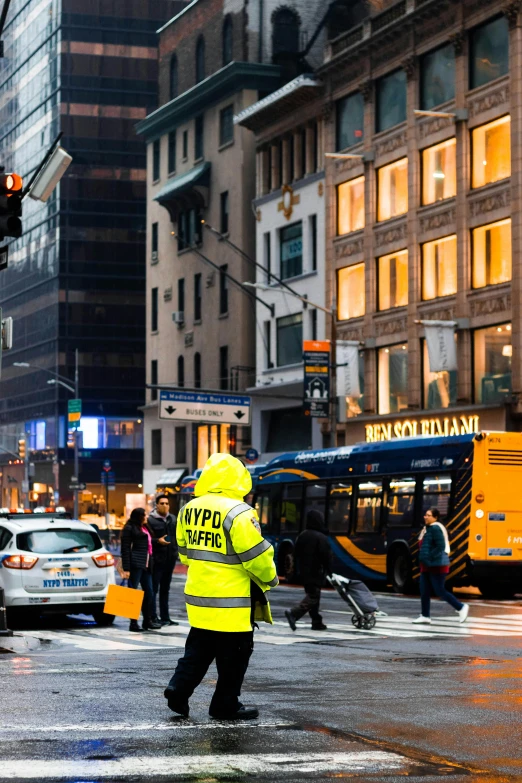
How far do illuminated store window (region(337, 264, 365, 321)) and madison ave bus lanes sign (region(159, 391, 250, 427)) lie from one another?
5.76 m

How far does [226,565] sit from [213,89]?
54.7 meters

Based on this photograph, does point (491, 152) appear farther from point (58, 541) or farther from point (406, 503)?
point (58, 541)

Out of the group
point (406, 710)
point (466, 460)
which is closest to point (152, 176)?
point (466, 460)

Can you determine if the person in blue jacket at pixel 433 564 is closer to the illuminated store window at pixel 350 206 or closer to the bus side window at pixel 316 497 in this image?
the bus side window at pixel 316 497

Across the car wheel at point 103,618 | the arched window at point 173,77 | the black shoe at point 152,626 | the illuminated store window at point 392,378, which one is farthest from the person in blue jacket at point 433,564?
the arched window at point 173,77

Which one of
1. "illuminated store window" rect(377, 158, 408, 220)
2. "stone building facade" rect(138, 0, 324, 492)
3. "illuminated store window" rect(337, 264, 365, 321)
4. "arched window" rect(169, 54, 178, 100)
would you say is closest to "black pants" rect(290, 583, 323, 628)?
"illuminated store window" rect(377, 158, 408, 220)

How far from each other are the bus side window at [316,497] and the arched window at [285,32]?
101 feet

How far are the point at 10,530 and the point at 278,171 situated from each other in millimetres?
37441

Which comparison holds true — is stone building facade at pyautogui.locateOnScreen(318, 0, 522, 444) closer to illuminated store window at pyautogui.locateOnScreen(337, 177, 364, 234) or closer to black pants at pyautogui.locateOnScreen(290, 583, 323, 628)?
illuminated store window at pyautogui.locateOnScreen(337, 177, 364, 234)

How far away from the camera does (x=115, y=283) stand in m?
102

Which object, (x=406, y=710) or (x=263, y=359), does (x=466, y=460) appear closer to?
(x=406, y=710)

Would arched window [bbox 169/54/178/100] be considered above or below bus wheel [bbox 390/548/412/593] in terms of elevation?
above

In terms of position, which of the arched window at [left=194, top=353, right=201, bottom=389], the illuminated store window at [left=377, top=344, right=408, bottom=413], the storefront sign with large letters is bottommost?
the storefront sign with large letters

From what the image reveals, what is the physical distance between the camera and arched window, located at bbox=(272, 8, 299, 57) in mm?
60219
